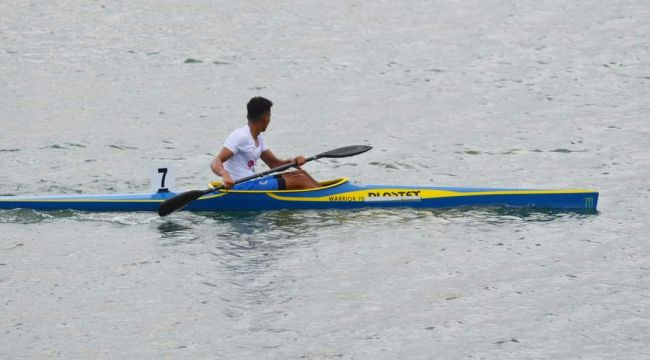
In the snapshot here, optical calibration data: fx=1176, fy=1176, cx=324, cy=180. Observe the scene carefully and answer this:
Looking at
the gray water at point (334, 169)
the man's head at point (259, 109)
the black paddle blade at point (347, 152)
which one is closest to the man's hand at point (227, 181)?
the gray water at point (334, 169)

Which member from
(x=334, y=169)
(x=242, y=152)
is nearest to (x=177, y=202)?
(x=242, y=152)

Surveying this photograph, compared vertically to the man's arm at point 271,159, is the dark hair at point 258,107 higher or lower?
higher

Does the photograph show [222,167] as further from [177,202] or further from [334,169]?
[334,169]

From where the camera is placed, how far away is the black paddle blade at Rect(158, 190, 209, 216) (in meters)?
14.2

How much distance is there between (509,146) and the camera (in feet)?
63.0

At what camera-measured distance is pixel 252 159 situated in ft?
47.6

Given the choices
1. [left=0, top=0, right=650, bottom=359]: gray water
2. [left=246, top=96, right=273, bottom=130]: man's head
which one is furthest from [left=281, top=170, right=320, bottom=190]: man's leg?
[left=246, top=96, right=273, bottom=130]: man's head

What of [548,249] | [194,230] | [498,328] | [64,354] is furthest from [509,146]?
[64,354]

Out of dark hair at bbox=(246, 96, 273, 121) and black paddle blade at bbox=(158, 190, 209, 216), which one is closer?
dark hair at bbox=(246, 96, 273, 121)

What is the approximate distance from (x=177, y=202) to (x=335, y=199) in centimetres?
197

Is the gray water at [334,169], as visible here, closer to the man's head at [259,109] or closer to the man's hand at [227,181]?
the man's hand at [227,181]

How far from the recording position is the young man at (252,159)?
557 inches

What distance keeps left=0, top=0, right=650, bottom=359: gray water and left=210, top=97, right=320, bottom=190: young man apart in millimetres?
417

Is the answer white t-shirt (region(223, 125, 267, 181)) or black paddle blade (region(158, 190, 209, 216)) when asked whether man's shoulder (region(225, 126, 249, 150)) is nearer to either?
white t-shirt (region(223, 125, 267, 181))
